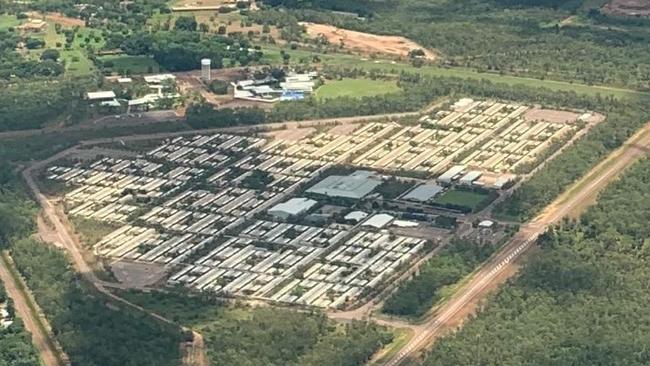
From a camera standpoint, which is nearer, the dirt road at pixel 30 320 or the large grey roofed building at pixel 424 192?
the dirt road at pixel 30 320

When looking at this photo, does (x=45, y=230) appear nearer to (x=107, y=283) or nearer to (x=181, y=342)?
(x=107, y=283)

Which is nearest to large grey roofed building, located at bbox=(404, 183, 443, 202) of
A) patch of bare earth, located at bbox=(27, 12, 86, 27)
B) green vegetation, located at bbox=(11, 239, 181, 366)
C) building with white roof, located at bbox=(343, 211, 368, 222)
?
building with white roof, located at bbox=(343, 211, 368, 222)

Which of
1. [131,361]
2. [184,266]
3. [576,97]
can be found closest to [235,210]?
[184,266]

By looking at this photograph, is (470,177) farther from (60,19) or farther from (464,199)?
(60,19)

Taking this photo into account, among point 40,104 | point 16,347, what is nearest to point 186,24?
point 40,104

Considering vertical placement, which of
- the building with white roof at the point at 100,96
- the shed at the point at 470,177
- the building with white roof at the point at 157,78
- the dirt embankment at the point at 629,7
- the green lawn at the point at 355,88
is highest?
the shed at the point at 470,177

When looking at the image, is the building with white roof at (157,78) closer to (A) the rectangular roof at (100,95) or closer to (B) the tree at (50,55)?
(A) the rectangular roof at (100,95)

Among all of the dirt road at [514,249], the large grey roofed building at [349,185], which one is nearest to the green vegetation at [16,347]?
the dirt road at [514,249]

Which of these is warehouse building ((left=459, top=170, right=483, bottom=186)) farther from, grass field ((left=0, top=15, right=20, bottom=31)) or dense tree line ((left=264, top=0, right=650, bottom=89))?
grass field ((left=0, top=15, right=20, bottom=31))
